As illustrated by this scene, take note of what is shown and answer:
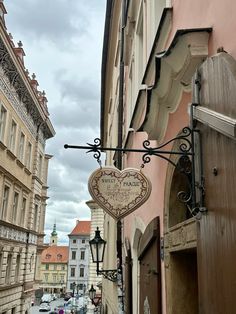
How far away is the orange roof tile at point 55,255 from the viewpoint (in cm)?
10975

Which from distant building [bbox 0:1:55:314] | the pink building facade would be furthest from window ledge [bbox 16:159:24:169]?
the pink building facade

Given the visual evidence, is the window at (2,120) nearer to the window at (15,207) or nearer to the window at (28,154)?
the window at (15,207)

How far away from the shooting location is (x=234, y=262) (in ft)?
5.60

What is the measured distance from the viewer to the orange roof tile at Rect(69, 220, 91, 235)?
3951 inches

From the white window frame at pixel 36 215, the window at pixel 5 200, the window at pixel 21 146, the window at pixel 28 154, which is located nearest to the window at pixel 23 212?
the window at pixel 28 154

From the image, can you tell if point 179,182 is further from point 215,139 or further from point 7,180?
point 7,180

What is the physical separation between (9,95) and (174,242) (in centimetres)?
1751

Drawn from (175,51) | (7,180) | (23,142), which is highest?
(23,142)

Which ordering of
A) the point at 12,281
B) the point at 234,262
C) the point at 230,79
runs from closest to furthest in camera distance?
1. the point at 234,262
2. the point at 230,79
3. the point at 12,281

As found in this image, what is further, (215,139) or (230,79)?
(215,139)

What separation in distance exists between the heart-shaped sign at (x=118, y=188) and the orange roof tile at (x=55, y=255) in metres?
109

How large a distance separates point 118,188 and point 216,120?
206cm

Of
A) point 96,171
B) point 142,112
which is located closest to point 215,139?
point 96,171

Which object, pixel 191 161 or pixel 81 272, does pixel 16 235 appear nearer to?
pixel 191 161
